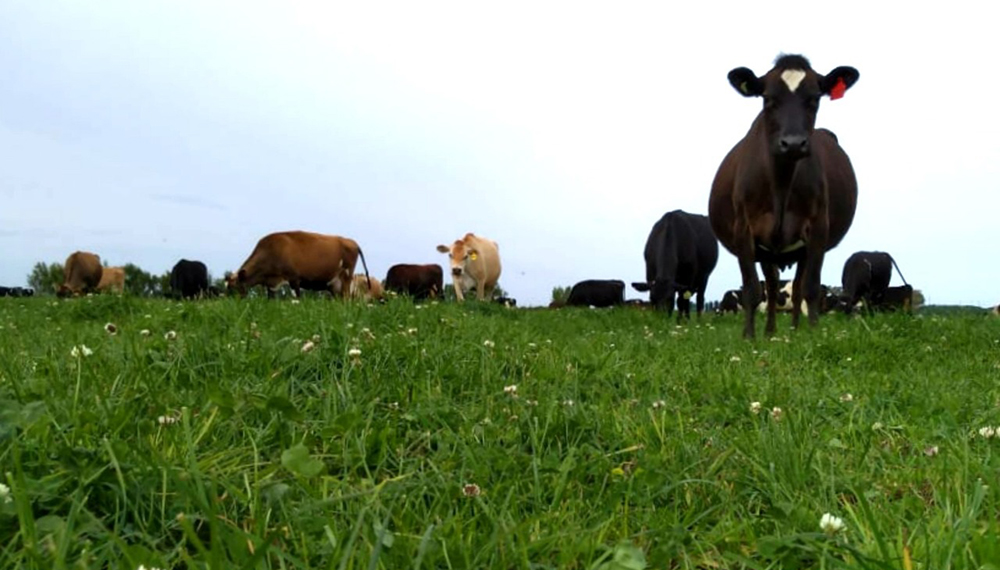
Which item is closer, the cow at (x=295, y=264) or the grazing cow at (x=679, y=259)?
the grazing cow at (x=679, y=259)

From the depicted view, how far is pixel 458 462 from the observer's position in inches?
106

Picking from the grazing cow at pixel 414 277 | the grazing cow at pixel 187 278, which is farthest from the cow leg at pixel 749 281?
the grazing cow at pixel 187 278

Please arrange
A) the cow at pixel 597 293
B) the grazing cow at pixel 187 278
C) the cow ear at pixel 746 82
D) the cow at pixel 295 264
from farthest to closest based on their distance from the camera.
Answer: the cow at pixel 597 293 < the grazing cow at pixel 187 278 < the cow at pixel 295 264 < the cow ear at pixel 746 82

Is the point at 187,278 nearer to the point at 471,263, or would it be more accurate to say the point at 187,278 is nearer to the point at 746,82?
the point at 471,263

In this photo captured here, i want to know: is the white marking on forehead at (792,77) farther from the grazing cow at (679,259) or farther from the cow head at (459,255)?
the cow head at (459,255)

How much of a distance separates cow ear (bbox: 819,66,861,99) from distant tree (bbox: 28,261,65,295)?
172 feet

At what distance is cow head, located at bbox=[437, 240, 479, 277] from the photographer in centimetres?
2795

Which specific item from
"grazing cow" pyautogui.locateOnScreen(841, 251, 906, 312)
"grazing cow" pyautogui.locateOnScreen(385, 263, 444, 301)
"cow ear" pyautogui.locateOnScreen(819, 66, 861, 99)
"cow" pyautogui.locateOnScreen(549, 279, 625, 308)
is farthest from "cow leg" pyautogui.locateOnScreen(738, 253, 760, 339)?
"cow" pyautogui.locateOnScreen(549, 279, 625, 308)

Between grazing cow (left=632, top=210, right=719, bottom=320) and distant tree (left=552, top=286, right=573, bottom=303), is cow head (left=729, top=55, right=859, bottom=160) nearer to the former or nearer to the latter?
grazing cow (left=632, top=210, right=719, bottom=320)

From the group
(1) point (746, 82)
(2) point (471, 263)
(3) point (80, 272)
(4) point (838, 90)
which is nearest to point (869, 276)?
(2) point (471, 263)

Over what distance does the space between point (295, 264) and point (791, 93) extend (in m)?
17.3

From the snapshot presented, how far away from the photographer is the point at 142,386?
3.02 meters

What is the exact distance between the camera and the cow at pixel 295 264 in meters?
22.9

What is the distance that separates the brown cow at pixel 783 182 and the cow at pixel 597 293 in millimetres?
28660
